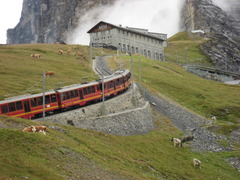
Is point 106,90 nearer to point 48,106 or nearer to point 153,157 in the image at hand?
point 48,106

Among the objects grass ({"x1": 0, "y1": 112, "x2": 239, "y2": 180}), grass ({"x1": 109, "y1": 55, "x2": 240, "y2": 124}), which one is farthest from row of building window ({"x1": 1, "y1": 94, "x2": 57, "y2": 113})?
grass ({"x1": 109, "y1": 55, "x2": 240, "y2": 124})

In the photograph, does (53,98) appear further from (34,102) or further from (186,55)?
(186,55)

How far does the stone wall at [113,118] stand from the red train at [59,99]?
75.1 inches

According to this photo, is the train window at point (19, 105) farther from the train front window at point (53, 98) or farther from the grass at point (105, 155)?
the grass at point (105, 155)

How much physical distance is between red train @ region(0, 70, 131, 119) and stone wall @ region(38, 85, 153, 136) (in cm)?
191

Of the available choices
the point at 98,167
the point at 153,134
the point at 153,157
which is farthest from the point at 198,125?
the point at 98,167

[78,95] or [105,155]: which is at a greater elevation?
[78,95]

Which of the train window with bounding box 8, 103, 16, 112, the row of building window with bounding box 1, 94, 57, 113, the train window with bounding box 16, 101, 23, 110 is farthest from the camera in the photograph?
the train window with bounding box 16, 101, 23, 110

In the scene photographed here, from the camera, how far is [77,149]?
29.1m

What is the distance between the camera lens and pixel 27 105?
149ft

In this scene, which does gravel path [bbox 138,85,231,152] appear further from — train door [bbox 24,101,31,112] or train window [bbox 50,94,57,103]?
train door [bbox 24,101,31,112]

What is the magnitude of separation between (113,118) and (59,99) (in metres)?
8.51

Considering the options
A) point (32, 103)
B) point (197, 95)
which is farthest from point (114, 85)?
point (197, 95)

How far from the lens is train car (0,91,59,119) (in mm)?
43625
